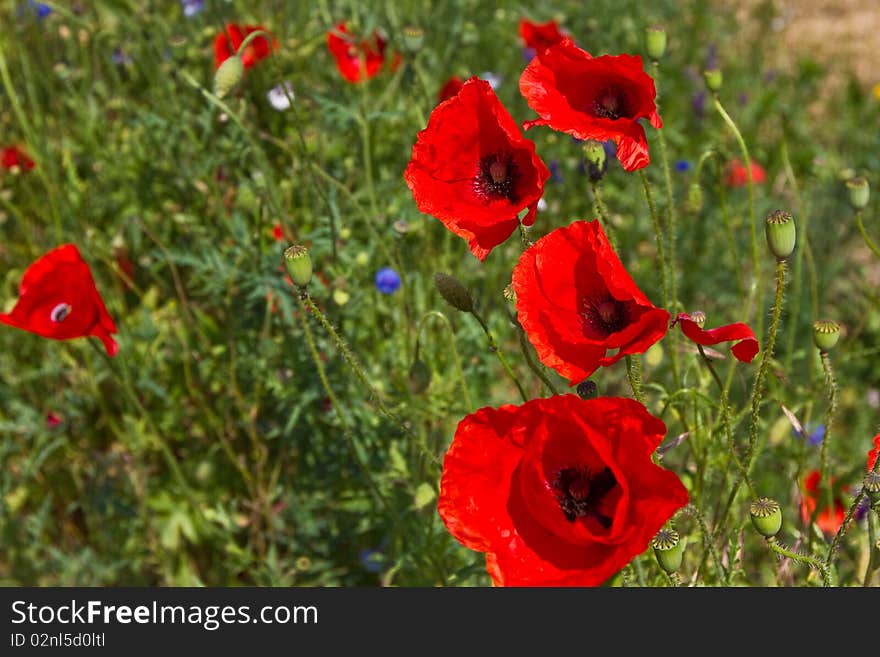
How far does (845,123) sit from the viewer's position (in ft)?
13.9

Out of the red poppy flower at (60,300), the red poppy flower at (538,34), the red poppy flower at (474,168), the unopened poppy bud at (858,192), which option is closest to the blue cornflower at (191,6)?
the red poppy flower at (538,34)

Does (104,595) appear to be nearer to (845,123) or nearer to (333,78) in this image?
(333,78)

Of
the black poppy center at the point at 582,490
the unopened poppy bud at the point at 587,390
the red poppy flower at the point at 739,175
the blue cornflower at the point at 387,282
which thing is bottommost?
the black poppy center at the point at 582,490

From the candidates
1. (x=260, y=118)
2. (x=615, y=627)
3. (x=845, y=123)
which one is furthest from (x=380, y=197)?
(x=845, y=123)

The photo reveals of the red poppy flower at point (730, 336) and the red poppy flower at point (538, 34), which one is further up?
the red poppy flower at point (538, 34)

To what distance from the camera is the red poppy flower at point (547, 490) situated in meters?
1.24

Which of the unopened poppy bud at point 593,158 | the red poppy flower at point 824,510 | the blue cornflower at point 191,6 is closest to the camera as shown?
the unopened poppy bud at point 593,158

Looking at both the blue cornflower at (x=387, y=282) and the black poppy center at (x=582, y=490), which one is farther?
the blue cornflower at (x=387, y=282)

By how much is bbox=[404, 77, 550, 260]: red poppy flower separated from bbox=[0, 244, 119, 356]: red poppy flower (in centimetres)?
74

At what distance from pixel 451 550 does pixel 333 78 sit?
170cm

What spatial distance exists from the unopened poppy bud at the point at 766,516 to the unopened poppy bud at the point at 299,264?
2.28ft

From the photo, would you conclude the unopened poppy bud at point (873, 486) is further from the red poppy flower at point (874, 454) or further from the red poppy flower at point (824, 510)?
the red poppy flower at point (824, 510)

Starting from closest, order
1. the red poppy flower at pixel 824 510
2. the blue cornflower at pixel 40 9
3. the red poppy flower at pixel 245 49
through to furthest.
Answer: the red poppy flower at pixel 824 510 → the red poppy flower at pixel 245 49 → the blue cornflower at pixel 40 9

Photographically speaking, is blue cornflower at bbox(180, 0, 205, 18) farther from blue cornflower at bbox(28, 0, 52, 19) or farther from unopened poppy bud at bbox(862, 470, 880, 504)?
unopened poppy bud at bbox(862, 470, 880, 504)
